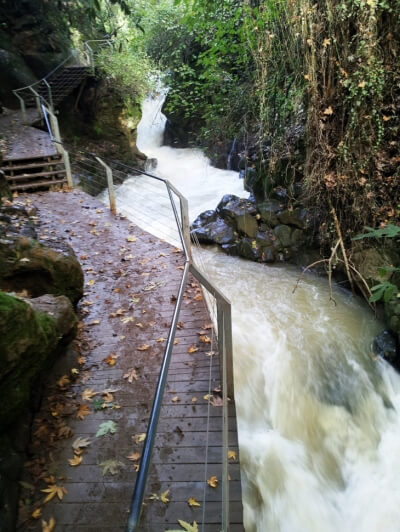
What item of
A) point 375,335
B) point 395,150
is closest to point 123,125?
point 395,150

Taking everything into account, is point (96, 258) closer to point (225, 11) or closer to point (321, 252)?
point (321, 252)

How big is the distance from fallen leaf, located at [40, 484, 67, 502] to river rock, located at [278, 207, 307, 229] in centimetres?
744

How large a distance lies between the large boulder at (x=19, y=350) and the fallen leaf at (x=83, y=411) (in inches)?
22.3

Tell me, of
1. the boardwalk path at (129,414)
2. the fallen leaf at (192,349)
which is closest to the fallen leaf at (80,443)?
the boardwalk path at (129,414)

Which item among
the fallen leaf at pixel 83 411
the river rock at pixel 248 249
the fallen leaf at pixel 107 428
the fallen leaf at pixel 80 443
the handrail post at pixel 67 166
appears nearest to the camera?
the fallen leaf at pixel 80 443

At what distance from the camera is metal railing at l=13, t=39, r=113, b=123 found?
13.1m

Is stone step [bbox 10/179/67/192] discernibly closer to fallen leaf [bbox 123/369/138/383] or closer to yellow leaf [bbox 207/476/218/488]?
fallen leaf [bbox 123/369/138/383]

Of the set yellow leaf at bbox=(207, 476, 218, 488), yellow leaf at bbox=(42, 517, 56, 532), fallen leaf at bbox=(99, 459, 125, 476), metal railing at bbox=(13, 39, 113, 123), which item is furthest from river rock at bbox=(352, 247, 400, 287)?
metal railing at bbox=(13, 39, 113, 123)

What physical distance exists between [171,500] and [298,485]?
2095 mm

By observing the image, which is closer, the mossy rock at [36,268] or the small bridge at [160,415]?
the small bridge at [160,415]

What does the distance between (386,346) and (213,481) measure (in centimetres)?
446

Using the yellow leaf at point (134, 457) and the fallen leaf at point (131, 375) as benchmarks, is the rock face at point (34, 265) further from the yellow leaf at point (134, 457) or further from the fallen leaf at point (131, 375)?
the yellow leaf at point (134, 457)

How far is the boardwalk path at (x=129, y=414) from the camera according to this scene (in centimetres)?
275

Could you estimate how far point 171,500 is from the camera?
9.11 ft
